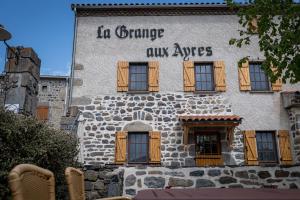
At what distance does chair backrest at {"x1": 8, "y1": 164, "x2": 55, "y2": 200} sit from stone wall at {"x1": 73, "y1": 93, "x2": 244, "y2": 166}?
8153mm

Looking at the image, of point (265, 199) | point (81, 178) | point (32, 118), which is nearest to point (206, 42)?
point (32, 118)

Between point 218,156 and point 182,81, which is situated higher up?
point 182,81

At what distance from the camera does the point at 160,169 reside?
5.39 m

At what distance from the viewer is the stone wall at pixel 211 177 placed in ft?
17.5

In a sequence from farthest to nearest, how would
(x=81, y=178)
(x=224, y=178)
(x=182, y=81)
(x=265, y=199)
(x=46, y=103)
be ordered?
(x=46, y=103) → (x=182, y=81) → (x=224, y=178) → (x=81, y=178) → (x=265, y=199)

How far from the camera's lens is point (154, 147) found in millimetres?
10117

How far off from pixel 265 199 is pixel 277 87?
9926 mm

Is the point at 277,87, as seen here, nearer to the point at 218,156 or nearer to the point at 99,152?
the point at 218,156

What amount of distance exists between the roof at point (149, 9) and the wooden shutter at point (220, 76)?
204 cm

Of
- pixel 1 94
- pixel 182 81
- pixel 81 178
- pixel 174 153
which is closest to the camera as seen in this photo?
pixel 81 178

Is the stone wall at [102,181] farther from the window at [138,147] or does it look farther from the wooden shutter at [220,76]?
Answer: the wooden shutter at [220,76]

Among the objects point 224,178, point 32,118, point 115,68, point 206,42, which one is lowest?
point 224,178

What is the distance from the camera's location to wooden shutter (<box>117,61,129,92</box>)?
10.7 m

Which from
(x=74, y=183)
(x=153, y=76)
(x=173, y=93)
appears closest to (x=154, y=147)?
(x=173, y=93)
